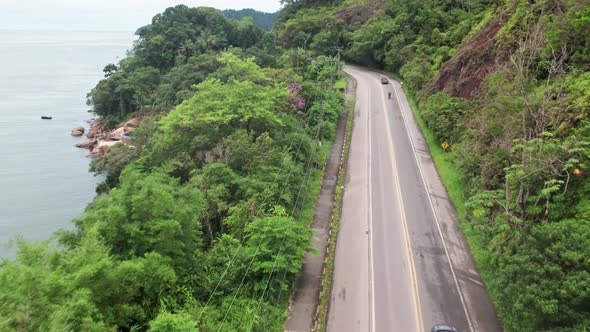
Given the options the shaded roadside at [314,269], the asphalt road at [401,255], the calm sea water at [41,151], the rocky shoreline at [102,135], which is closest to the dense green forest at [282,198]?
the shaded roadside at [314,269]

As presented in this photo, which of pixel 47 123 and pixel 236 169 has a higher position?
pixel 236 169

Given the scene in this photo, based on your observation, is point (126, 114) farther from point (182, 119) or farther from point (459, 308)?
point (459, 308)

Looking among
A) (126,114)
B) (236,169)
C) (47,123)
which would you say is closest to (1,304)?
(236,169)

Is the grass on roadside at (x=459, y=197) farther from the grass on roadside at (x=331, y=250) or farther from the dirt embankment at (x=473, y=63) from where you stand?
the grass on roadside at (x=331, y=250)

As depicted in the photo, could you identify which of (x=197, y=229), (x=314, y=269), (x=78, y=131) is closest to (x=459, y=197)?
(x=314, y=269)

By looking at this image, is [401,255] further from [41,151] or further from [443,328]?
[41,151]

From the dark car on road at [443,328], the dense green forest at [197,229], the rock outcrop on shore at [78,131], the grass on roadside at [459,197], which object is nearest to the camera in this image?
the dense green forest at [197,229]
